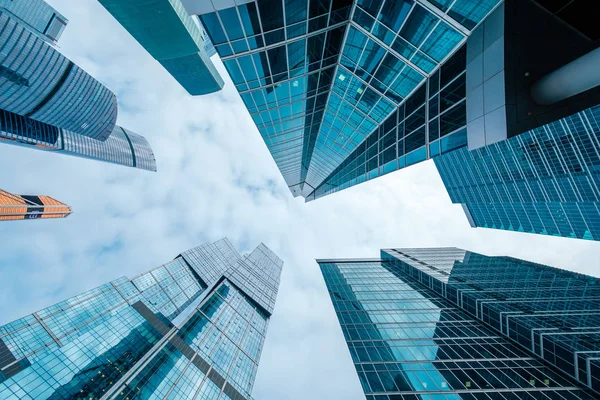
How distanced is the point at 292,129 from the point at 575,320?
46531 mm

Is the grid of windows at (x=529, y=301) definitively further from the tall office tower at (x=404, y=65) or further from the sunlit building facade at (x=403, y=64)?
the tall office tower at (x=404, y=65)

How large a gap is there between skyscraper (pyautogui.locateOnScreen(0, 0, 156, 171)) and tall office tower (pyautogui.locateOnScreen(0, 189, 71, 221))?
1414 inches

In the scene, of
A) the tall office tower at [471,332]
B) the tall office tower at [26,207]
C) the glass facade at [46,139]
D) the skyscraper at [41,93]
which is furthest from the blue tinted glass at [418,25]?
the tall office tower at [26,207]

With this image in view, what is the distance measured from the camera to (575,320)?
3875cm

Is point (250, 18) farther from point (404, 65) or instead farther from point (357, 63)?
point (404, 65)

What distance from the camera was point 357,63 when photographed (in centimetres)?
1875

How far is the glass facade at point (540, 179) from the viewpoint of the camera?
79375 millimetres

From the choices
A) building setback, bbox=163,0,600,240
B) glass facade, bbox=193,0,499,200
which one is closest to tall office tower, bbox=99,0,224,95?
building setback, bbox=163,0,600,240

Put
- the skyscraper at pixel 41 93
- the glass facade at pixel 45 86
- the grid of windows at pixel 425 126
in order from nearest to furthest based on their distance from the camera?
the grid of windows at pixel 425 126
the glass facade at pixel 45 86
the skyscraper at pixel 41 93

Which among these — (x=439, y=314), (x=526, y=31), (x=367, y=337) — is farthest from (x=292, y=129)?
(x=439, y=314)

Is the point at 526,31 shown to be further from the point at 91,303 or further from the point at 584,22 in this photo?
the point at 91,303

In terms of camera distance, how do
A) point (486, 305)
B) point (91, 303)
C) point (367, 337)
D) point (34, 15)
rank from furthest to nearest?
point (34, 15)
point (91, 303)
point (486, 305)
point (367, 337)

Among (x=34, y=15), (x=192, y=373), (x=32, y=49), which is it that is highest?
(x=34, y=15)

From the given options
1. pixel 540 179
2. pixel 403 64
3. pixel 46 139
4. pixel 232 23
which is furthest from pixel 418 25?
pixel 46 139
